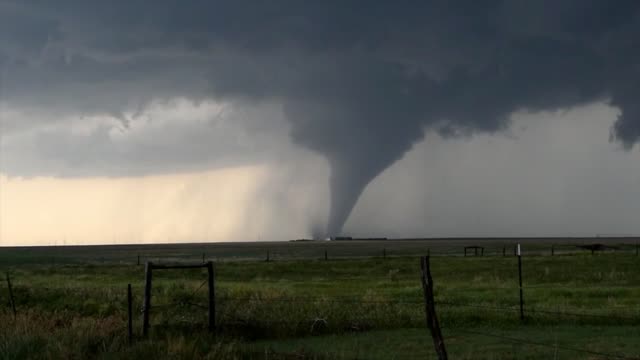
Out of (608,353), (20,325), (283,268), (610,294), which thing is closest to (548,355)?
(608,353)

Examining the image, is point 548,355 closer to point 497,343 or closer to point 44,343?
point 497,343

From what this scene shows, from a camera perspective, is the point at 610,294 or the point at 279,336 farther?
the point at 610,294

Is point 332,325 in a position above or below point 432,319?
below

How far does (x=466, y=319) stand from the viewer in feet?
81.4

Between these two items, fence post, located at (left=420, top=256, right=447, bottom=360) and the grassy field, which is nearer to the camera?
fence post, located at (left=420, top=256, right=447, bottom=360)

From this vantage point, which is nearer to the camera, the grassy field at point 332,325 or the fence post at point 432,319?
the fence post at point 432,319

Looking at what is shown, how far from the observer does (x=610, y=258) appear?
65.1 m

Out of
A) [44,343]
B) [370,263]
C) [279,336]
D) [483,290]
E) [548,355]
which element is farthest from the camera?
[370,263]

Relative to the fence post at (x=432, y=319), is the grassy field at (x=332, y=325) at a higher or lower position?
lower

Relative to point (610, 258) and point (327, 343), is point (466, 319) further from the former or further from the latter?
point (610, 258)

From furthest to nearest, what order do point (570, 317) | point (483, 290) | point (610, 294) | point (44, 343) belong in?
point (483, 290)
point (610, 294)
point (570, 317)
point (44, 343)

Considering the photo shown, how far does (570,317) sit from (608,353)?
735 cm

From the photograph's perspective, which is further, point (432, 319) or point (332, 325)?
point (332, 325)

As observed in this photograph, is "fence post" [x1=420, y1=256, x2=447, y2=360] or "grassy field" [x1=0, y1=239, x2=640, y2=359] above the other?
"fence post" [x1=420, y1=256, x2=447, y2=360]
